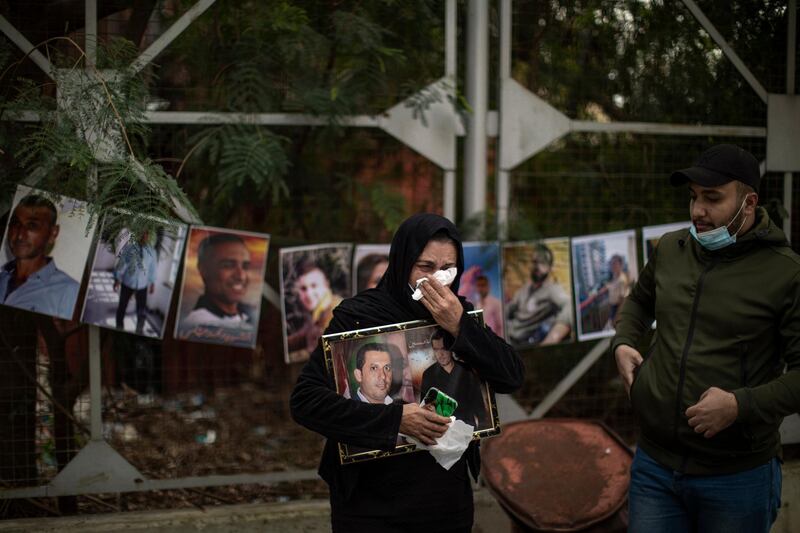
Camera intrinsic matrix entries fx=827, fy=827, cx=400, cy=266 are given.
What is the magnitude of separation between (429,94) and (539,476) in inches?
89.0

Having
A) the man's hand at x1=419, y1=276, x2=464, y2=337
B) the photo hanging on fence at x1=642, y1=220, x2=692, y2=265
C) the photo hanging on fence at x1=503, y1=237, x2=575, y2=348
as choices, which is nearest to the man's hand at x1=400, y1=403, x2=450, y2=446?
the man's hand at x1=419, y1=276, x2=464, y2=337

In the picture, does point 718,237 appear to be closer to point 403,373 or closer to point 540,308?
point 403,373

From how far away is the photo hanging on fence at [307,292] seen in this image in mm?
4781

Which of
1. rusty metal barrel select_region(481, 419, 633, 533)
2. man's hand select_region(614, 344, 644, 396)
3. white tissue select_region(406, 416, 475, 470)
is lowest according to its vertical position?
rusty metal barrel select_region(481, 419, 633, 533)

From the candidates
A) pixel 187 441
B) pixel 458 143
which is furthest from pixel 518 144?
pixel 187 441

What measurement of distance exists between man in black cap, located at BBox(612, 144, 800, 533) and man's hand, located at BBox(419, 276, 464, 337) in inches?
36.4

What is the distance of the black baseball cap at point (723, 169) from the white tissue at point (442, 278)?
0.97 m

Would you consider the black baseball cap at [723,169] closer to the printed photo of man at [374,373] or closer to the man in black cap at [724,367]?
the man in black cap at [724,367]

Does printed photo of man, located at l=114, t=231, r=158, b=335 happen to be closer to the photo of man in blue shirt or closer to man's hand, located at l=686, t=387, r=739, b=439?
the photo of man in blue shirt

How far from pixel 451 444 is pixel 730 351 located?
1.11m

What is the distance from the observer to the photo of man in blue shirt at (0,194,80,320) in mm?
4340

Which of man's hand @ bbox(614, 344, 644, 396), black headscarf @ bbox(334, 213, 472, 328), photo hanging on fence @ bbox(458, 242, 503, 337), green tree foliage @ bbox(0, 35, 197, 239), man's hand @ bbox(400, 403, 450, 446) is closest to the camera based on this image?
man's hand @ bbox(400, 403, 450, 446)

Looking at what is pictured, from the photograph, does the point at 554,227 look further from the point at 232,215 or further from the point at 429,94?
the point at 232,215

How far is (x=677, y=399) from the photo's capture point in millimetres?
3088
